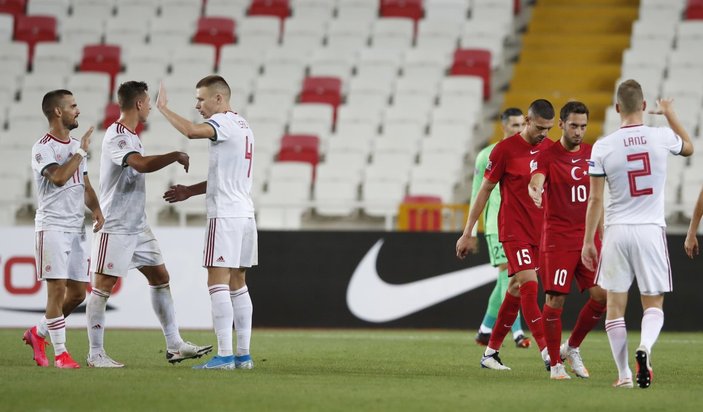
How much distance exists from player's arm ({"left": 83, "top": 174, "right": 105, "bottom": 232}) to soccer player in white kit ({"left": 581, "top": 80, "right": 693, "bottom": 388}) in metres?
3.81

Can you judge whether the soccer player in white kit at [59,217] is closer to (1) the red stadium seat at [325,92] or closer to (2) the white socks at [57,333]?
(2) the white socks at [57,333]

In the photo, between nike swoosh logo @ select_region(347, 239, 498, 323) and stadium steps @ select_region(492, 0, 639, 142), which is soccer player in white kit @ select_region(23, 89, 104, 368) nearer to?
nike swoosh logo @ select_region(347, 239, 498, 323)

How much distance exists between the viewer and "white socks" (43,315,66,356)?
345 inches

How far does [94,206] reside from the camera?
364 inches

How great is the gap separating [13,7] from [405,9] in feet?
25.1

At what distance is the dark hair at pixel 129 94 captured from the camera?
8.97 m

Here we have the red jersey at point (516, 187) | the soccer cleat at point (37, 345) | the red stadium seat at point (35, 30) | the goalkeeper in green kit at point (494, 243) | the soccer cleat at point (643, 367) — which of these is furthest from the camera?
the red stadium seat at point (35, 30)

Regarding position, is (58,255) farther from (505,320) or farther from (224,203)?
(505,320)

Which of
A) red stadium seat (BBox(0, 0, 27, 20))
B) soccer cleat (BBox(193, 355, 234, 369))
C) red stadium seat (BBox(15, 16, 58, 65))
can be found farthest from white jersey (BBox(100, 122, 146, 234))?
red stadium seat (BBox(0, 0, 27, 20))

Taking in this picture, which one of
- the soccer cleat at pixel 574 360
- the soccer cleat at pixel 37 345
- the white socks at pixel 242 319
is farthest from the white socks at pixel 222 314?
the soccer cleat at pixel 574 360

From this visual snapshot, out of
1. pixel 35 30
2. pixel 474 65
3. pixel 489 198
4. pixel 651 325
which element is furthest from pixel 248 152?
pixel 35 30

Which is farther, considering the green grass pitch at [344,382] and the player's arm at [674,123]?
the player's arm at [674,123]

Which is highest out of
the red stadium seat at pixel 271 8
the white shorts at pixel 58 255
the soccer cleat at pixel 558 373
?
the red stadium seat at pixel 271 8

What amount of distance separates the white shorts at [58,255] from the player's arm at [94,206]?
0.68 ft
